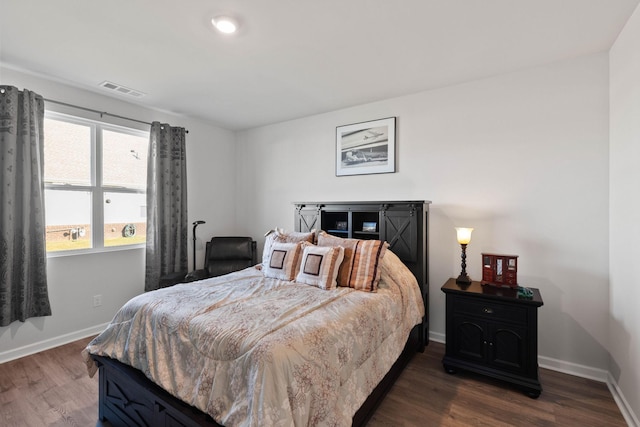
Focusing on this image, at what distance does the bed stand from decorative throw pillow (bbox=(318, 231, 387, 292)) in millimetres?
→ 94

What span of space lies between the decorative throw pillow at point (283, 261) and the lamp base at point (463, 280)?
59.6 inches

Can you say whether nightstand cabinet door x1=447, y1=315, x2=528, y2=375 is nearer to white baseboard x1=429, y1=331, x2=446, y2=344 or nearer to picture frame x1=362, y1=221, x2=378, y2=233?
white baseboard x1=429, y1=331, x2=446, y2=344

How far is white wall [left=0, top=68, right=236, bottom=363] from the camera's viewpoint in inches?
113

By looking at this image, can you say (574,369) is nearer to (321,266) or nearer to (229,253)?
(321,266)

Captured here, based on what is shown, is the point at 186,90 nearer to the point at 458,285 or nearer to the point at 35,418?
the point at 35,418

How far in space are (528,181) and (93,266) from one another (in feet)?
15.1

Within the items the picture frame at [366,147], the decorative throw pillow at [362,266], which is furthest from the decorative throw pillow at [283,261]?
the picture frame at [366,147]

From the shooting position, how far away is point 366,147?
140 inches

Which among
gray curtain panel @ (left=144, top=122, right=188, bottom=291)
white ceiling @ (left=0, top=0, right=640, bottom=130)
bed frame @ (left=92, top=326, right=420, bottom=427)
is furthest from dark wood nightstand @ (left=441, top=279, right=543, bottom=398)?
gray curtain panel @ (left=144, top=122, right=188, bottom=291)

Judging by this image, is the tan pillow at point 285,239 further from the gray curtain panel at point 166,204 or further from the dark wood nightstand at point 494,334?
the gray curtain panel at point 166,204

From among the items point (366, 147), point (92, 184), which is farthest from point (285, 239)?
point (92, 184)

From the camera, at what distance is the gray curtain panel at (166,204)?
145 inches

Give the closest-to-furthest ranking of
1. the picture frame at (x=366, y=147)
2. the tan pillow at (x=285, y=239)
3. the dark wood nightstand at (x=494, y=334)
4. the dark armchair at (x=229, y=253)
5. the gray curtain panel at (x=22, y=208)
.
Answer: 1. the dark wood nightstand at (x=494, y=334)
2. the gray curtain panel at (x=22, y=208)
3. the tan pillow at (x=285, y=239)
4. the picture frame at (x=366, y=147)
5. the dark armchair at (x=229, y=253)

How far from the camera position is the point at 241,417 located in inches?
52.1
